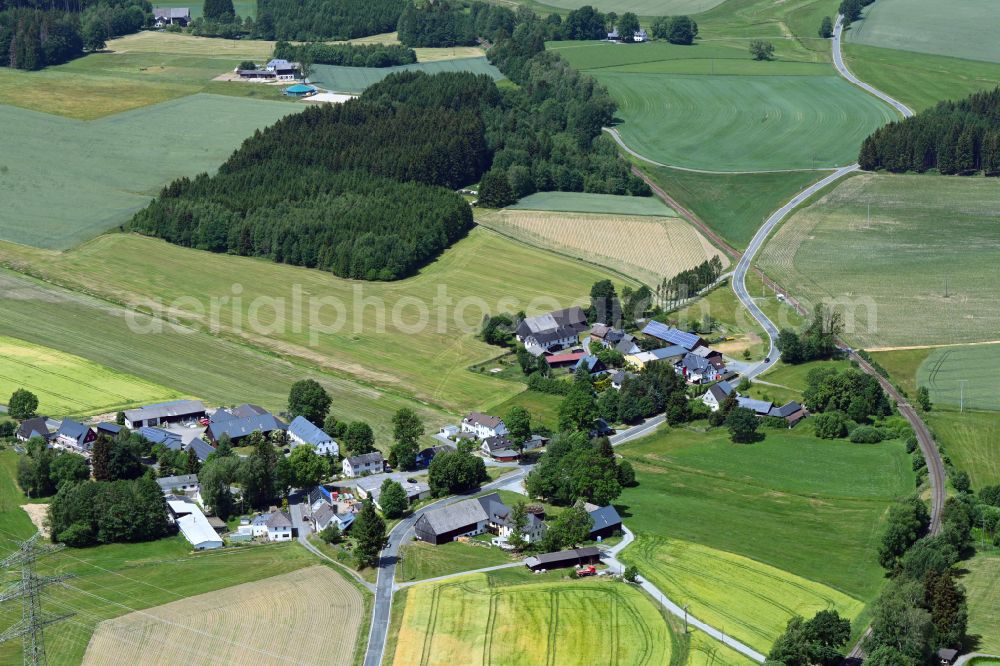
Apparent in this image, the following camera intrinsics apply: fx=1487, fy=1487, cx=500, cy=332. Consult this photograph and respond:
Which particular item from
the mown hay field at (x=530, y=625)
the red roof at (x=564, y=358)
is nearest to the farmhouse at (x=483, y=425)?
the red roof at (x=564, y=358)

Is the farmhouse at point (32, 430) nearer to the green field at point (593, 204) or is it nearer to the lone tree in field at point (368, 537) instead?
the lone tree in field at point (368, 537)

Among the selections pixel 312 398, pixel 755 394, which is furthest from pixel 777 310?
pixel 312 398

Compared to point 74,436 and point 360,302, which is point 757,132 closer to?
point 360,302

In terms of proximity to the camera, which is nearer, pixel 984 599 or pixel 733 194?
pixel 984 599

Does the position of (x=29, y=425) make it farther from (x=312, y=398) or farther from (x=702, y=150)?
(x=702, y=150)

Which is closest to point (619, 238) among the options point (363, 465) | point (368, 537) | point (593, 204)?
point (593, 204)

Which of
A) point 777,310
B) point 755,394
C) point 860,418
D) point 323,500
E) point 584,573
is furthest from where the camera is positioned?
point 777,310
